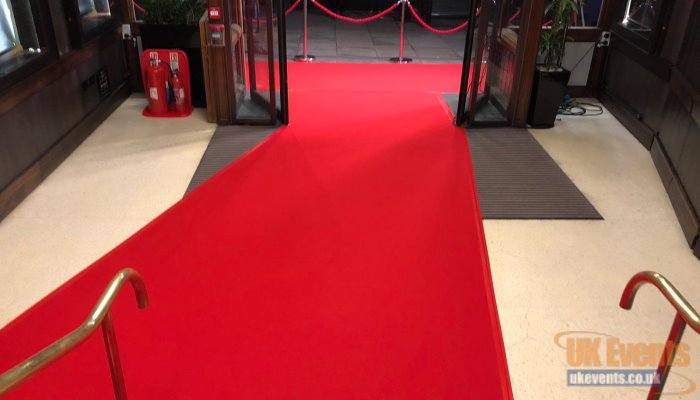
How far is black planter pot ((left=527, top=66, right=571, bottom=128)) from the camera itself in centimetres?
557

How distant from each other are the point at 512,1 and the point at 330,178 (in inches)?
126

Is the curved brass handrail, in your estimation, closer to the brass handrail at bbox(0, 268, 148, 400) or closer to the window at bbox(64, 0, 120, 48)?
the brass handrail at bbox(0, 268, 148, 400)

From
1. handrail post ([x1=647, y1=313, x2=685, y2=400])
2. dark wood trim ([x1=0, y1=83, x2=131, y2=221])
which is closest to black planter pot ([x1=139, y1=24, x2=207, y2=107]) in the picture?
dark wood trim ([x1=0, y1=83, x2=131, y2=221])

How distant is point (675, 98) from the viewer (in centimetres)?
471

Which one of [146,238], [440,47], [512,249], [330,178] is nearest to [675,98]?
[512,249]

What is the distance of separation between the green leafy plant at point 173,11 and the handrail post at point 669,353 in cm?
528

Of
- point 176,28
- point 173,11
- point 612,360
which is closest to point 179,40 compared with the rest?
point 176,28

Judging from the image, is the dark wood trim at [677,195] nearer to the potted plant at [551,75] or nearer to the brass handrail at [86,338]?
the potted plant at [551,75]

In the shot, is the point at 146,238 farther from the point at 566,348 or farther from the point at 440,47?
the point at 440,47

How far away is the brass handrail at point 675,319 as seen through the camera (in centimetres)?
161

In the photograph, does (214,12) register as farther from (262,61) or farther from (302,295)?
(302,295)

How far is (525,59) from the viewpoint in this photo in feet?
17.9

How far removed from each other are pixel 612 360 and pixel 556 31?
155 inches

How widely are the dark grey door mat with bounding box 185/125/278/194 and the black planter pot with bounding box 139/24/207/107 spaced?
845 millimetres
